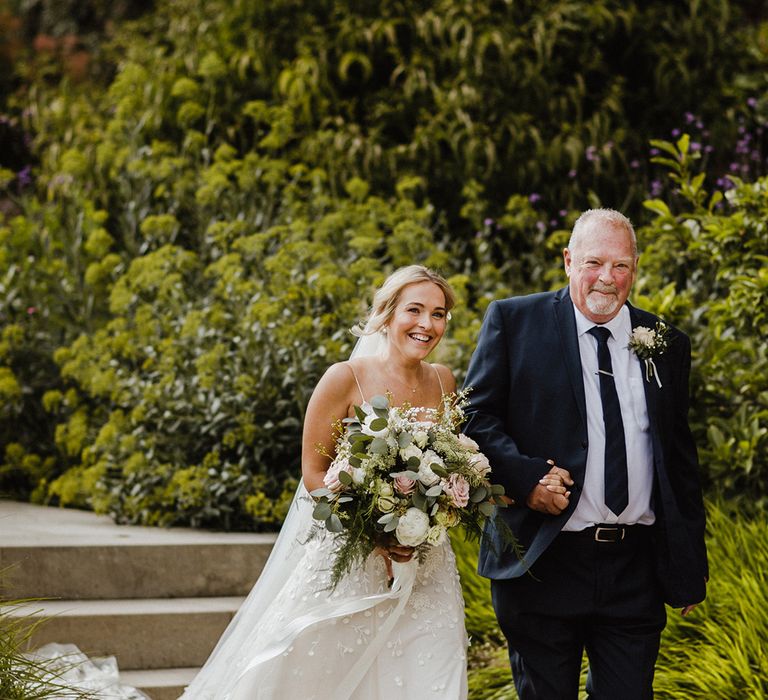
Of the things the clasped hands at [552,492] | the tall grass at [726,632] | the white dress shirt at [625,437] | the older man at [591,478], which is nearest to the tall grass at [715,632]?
Answer: the tall grass at [726,632]

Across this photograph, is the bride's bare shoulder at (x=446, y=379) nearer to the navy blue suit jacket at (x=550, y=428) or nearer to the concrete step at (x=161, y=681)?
the navy blue suit jacket at (x=550, y=428)

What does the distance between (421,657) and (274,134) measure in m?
5.60

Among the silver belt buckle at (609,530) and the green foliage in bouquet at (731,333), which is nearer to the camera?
the silver belt buckle at (609,530)

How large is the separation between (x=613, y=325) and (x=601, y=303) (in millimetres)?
215

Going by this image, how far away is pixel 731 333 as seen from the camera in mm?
5547

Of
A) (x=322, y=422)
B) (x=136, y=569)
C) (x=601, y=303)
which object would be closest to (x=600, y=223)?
(x=601, y=303)

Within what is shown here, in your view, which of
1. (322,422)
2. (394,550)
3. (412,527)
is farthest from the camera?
(322,422)

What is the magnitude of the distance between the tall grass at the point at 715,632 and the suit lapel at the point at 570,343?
135cm

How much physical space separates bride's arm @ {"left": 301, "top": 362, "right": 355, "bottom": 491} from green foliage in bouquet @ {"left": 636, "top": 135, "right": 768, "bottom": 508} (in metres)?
2.05

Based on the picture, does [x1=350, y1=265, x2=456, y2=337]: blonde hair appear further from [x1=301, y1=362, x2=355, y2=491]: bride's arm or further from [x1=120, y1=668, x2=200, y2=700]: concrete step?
[x1=120, y1=668, x2=200, y2=700]: concrete step

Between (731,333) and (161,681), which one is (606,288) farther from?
(161,681)

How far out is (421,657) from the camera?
12.0ft

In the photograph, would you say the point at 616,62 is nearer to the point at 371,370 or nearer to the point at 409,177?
the point at 409,177

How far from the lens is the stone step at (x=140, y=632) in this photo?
5.30 m
